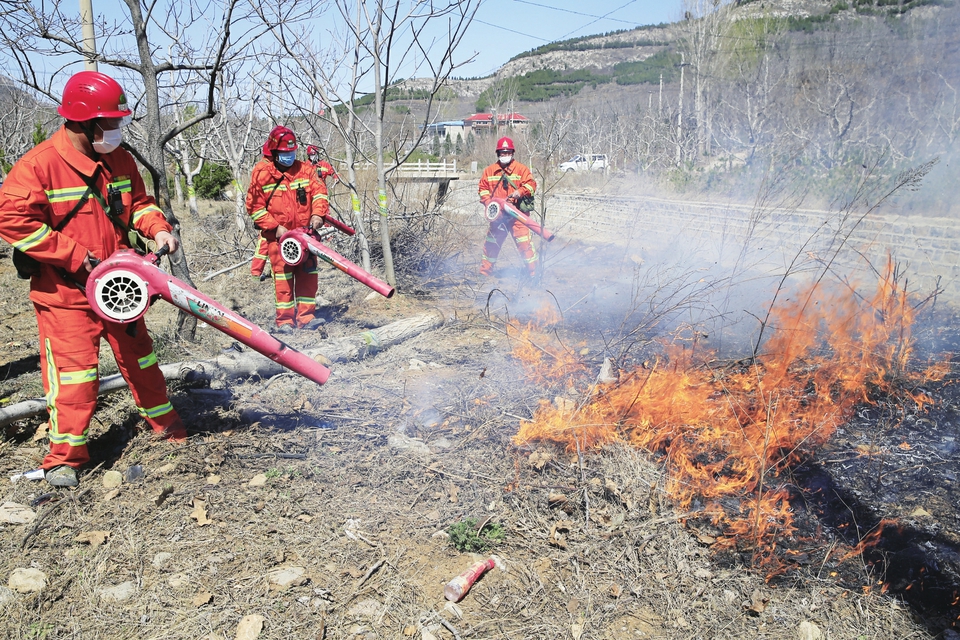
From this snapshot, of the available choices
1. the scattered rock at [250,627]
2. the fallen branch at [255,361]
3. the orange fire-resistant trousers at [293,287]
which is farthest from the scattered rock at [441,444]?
the orange fire-resistant trousers at [293,287]

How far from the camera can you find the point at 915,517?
3203mm

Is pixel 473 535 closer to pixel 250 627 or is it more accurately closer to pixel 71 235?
pixel 250 627

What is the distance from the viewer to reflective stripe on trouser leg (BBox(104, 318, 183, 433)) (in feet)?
11.4

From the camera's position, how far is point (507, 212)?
8.52m

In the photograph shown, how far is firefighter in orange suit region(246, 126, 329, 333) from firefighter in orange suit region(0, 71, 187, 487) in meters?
3.01

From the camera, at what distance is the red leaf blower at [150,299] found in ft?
10.5

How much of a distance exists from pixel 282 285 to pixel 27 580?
4.26m

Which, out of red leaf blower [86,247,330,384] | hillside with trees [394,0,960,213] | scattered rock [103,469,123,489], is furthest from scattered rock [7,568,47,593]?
hillside with trees [394,0,960,213]

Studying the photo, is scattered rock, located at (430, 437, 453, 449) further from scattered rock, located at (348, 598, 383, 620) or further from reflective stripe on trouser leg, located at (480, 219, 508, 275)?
reflective stripe on trouser leg, located at (480, 219, 508, 275)

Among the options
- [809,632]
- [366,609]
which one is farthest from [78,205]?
[809,632]

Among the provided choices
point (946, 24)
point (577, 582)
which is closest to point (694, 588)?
point (577, 582)

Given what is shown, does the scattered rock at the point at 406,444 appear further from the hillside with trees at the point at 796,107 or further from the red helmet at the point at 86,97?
the hillside with trees at the point at 796,107

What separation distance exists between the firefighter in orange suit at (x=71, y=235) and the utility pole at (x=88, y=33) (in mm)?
2972

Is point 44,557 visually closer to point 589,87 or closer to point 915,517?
point 915,517
